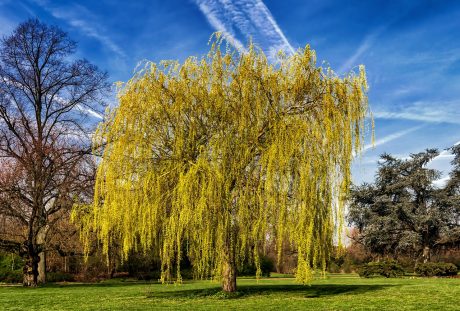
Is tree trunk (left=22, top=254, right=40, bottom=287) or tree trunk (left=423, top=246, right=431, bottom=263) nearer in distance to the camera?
tree trunk (left=22, top=254, right=40, bottom=287)

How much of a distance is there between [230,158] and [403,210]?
913 inches

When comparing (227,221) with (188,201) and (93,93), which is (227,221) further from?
(93,93)

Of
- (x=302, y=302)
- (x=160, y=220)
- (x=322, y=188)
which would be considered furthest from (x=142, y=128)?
(x=302, y=302)

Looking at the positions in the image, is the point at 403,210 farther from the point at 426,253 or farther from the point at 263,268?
the point at 263,268

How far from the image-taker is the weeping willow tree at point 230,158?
40.0 ft

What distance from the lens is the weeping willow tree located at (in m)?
12.2

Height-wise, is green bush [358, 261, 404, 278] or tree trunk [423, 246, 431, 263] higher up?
tree trunk [423, 246, 431, 263]

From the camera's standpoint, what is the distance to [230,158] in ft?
42.0

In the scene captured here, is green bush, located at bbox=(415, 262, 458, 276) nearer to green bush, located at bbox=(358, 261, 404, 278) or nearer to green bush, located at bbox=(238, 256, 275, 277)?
green bush, located at bbox=(358, 261, 404, 278)

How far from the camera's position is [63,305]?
42.9 ft

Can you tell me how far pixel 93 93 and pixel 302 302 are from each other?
18.1 m

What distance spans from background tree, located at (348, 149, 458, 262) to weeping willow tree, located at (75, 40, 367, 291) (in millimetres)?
21215

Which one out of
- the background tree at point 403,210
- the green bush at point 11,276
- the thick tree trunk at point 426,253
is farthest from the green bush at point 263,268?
the green bush at point 11,276

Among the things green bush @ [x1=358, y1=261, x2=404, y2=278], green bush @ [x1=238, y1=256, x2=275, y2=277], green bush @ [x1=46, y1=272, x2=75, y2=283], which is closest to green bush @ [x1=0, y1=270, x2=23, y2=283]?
green bush @ [x1=46, y1=272, x2=75, y2=283]
